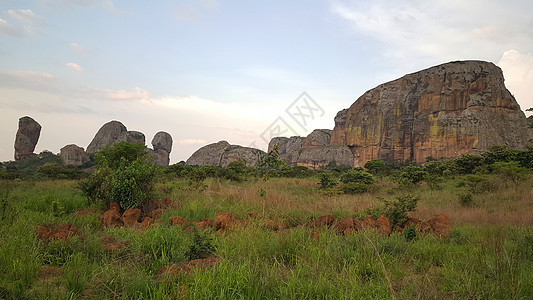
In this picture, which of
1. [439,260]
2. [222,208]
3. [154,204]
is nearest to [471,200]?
[439,260]

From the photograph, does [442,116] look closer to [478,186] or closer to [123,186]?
[478,186]

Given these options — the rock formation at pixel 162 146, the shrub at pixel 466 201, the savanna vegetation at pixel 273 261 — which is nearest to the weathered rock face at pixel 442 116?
the shrub at pixel 466 201

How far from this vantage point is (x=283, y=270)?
2.97 meters

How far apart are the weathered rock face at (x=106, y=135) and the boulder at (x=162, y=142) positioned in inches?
767

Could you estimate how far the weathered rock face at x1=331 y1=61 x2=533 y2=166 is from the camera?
7038cm

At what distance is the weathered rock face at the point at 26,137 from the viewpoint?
87.7 metres

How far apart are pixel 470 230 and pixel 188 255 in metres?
5.09

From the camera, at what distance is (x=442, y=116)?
3029 inches

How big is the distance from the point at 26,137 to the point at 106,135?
73.0 ft

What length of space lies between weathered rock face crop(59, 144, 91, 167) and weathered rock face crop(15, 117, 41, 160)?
Result: 31700 mm

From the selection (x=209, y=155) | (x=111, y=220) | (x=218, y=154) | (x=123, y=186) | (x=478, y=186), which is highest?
(x=218, y=154)

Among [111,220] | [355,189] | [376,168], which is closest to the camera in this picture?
[111,220]

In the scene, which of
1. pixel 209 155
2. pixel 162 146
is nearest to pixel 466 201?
pixel 209 155

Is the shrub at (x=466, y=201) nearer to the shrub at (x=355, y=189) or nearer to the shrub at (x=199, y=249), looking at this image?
the shrub at (x=355, y=189)
